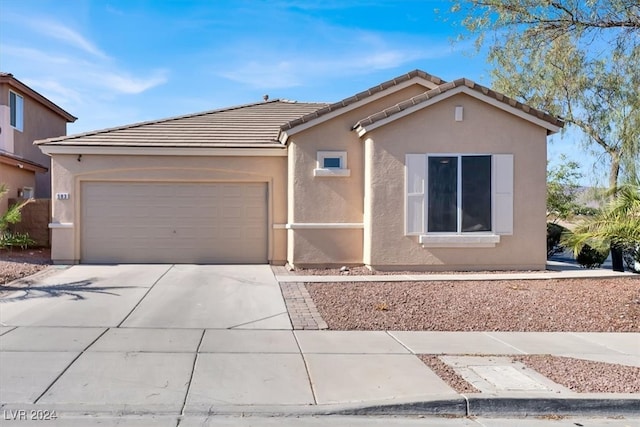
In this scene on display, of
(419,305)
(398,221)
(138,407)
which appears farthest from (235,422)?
(398,221)

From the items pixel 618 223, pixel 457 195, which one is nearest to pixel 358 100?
pixel 457 195

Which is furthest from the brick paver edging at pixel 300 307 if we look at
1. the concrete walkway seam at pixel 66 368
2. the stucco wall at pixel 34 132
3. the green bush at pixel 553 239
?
the stucco wall at pixel 34 132

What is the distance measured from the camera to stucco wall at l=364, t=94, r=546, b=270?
12680 millimetres

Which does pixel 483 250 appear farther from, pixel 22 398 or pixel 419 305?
pixel 22 398

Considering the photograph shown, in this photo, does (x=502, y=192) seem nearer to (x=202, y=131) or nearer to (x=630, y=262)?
(x=630, y=262)

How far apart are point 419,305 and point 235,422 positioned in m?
5.23

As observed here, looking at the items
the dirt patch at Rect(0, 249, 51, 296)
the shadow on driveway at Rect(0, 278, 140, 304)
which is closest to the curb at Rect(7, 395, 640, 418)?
the shadow on driveway at Rect(0, 278, 140, 304)

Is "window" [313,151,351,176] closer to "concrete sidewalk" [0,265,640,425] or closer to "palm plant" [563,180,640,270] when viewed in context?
"concrete sidewalk" [0,265,640,425]

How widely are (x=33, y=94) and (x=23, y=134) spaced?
1.70 metres

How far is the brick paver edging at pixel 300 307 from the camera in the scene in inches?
330

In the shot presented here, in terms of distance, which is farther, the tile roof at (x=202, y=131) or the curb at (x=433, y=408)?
the tile roof at (x=202, y=131)

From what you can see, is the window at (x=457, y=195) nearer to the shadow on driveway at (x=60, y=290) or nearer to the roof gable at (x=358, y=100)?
the roof gable at (x=358, y=100)

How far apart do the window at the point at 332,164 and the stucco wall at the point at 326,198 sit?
0.33 ft

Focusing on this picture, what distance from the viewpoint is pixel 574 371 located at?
638cm
